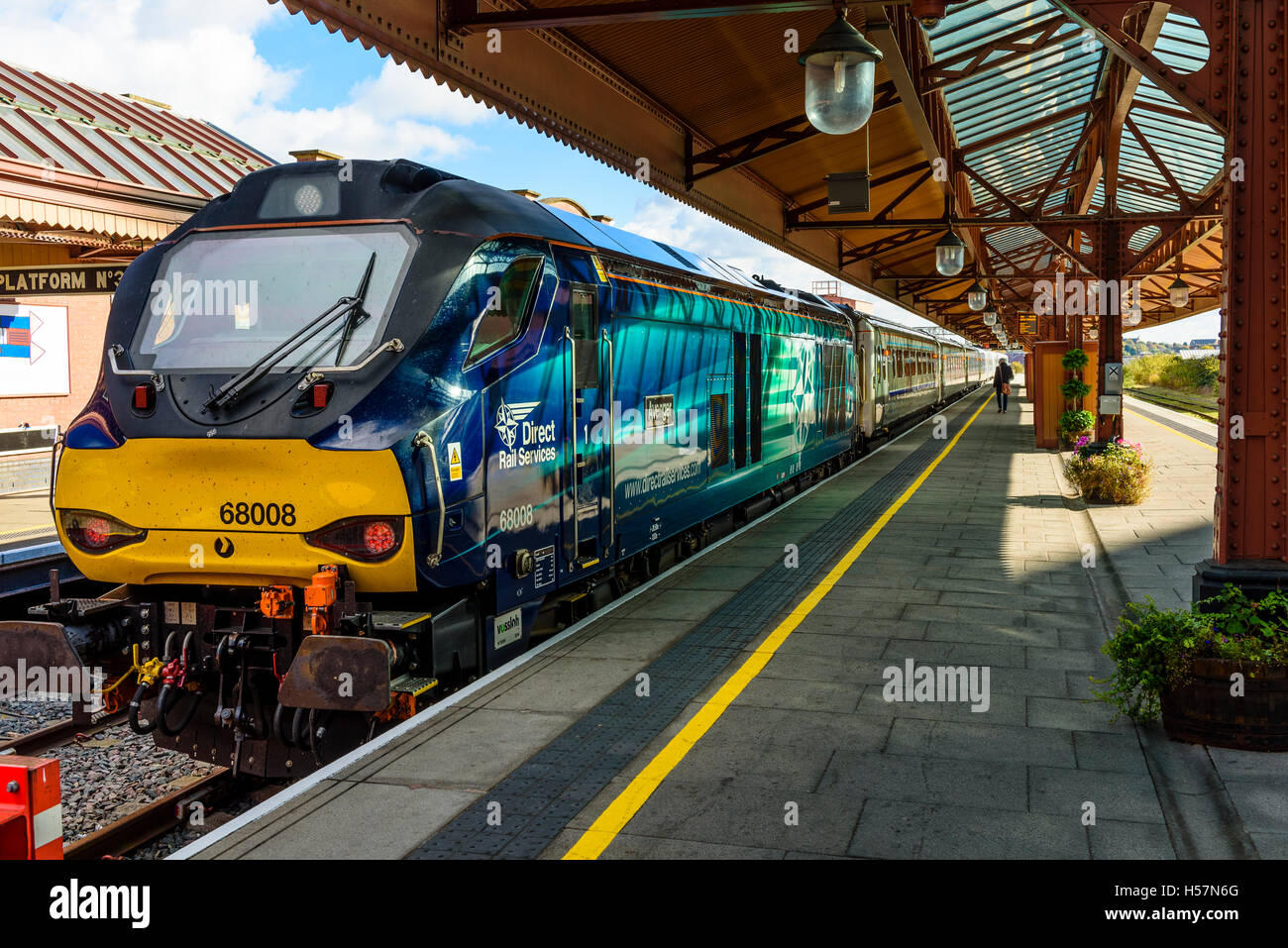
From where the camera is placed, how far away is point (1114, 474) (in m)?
15.3

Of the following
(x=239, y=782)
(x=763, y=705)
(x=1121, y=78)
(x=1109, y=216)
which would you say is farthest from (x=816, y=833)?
(x=1109, y=216)

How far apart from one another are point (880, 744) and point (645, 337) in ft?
14.7

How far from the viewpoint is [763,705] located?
20.9 ft

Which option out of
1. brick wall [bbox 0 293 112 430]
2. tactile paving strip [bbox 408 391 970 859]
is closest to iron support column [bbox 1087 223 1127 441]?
tactile paving strip [bbox 408 391 970 859]

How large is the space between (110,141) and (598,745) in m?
13.4

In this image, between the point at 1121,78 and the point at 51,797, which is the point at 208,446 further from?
the point at 1121,78

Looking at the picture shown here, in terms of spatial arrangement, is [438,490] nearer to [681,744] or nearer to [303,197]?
[681,744]

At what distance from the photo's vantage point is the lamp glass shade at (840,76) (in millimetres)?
6066

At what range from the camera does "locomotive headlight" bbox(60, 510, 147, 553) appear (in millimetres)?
6113

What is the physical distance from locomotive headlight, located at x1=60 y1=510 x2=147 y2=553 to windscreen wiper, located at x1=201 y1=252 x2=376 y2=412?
34.7 inches

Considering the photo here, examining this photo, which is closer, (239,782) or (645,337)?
(239,782)

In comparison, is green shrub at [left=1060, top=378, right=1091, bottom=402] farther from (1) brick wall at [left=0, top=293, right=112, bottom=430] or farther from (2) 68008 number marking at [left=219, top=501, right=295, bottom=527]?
(2) 68008 number marking at [left=219, top=501, right=295, bottom=527]
